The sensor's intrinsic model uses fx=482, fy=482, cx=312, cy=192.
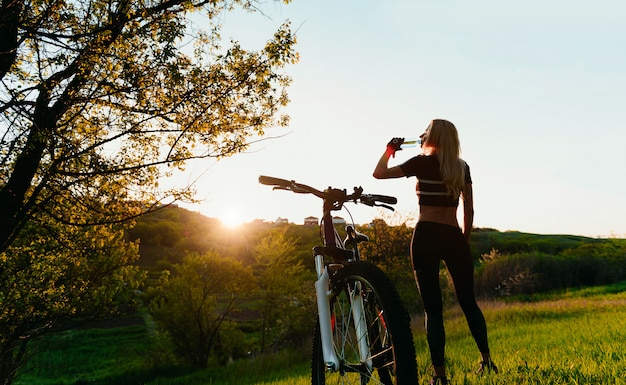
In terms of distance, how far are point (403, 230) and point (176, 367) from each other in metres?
11.4

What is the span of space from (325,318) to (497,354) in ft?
14.2

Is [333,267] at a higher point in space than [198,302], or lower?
higher

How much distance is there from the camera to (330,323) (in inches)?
130

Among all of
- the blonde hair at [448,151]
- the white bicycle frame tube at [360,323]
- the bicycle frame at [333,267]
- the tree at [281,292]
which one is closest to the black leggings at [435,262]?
the blonde hair at [448,151]

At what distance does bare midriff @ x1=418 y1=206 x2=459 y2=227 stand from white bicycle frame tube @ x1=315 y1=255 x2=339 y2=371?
A: 1.36 metres

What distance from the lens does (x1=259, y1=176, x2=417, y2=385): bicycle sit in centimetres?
270

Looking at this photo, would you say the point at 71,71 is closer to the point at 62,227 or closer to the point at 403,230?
the point at 62,227

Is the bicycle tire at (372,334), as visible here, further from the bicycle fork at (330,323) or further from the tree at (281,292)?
the tree at (281,292)

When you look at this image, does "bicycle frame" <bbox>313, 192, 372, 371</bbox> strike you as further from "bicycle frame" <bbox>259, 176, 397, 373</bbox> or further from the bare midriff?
the bare midriff

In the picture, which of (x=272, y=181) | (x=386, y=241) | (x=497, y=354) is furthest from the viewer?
(x=386, y=241)

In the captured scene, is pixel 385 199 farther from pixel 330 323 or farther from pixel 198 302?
pixel 198 302

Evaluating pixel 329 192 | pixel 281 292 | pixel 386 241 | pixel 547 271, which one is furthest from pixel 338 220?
pixel 547 271

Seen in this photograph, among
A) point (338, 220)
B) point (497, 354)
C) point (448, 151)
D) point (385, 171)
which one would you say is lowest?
point (497, 354)

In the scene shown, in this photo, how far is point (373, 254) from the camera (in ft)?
67.3
